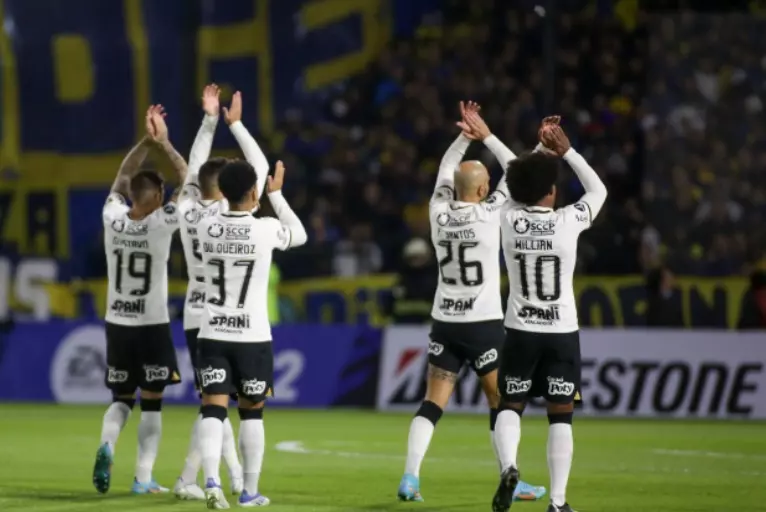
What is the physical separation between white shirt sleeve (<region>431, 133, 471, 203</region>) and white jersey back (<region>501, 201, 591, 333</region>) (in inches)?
55.0

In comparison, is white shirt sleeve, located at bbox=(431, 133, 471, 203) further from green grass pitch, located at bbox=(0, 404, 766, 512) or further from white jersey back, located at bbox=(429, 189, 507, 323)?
green grass pitch, located at bbox=(0, 404, 766, 512)

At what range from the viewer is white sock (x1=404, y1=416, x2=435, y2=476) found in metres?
11.8

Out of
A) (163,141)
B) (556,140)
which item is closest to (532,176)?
(556,140)

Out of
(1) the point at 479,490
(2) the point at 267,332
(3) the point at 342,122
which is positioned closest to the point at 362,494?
(1) the point at 479,490

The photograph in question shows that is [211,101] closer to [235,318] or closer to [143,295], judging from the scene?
Answer: [143,295]

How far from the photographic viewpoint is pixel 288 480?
1334 centimetres

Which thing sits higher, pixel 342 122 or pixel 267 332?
pixel 342 122

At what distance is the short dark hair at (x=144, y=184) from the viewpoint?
12266 mm

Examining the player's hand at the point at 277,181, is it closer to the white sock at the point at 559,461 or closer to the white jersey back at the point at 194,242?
the white jersey back at the point at 194,242

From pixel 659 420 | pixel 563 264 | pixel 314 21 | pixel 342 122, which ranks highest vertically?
pixel 314 21

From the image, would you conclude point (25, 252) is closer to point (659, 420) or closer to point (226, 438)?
point (659, 420)

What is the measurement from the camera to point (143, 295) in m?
12.4

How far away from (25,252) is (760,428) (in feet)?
52.3

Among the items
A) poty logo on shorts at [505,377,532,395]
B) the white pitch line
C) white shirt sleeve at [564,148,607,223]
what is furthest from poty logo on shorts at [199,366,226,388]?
the white pitch line
